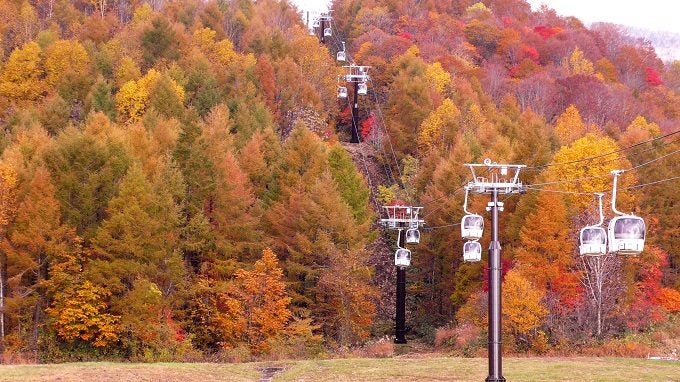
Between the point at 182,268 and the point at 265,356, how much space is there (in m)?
8.00

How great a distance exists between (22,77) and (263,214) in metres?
44.4

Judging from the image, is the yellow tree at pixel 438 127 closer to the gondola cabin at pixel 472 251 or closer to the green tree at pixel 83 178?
the green tree at pixel 83 178

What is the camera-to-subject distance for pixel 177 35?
12488 centimetres

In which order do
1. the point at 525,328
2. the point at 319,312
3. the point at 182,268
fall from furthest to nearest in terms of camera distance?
1. the point at 319,312
2. the point at 182,268
3. the point at 525,328

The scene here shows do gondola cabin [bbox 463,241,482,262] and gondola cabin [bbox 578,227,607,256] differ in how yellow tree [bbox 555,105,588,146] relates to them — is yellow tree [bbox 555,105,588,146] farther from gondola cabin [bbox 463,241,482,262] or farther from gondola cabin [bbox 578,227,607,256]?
gondola cabin [bbox 578,227,607,256]

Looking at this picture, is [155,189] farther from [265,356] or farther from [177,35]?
[177,35]

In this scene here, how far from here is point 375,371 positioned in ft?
155

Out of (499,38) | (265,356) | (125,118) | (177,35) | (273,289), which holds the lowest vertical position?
(265,356)

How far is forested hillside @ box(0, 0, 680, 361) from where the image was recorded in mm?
66062

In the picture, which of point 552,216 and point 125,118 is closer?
point 552,216

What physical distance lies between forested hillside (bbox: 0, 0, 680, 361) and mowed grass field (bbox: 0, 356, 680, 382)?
1011cm

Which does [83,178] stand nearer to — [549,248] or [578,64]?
[549,248]

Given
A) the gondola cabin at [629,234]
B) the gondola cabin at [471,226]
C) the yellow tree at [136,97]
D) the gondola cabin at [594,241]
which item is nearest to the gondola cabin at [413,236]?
the gondola cabin at [471,226]

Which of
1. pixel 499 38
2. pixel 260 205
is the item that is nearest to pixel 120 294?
pixel 260 205
